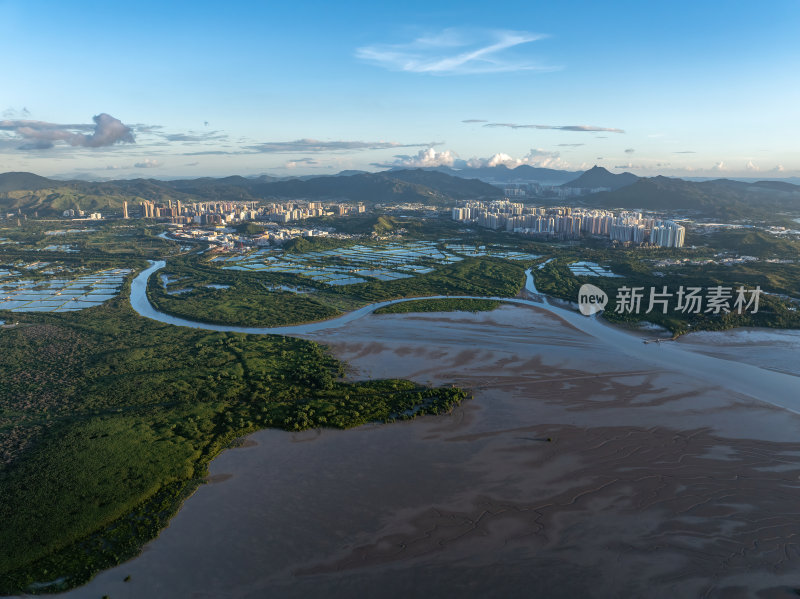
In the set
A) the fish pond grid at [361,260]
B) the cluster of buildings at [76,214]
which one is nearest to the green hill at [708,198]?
the fish pond grid at [361,260]

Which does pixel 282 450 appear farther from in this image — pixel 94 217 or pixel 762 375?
pixel 94 217

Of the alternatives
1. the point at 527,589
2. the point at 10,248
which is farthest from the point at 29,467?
the point at 10,248

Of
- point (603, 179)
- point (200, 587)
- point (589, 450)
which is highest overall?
point (603, 179)

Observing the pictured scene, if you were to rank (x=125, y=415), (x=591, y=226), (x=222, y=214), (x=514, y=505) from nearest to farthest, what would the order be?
(x=514, y=505)
(x=125, y=415)
(x=591, y=226)
(x=222, y=214)

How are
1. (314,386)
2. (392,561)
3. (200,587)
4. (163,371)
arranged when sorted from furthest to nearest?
(163,371) < (314,386) < (392,561) < (200,587)

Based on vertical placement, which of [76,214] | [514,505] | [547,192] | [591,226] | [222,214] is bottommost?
[514,505]

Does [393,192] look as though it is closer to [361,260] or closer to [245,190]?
[245,190]

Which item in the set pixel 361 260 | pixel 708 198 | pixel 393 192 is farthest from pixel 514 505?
pixel 393 192
